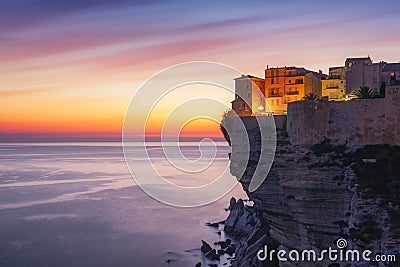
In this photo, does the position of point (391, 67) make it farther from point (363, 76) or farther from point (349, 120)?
point (349, 120)

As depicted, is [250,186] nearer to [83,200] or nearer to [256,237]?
[256,237]

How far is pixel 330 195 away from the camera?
23391 millimetres

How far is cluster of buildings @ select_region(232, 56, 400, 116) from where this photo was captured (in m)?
36.0

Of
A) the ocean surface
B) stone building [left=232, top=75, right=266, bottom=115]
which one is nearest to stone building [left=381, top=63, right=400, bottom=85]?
stone building [left=232, top=75, right=266, bottom=115]

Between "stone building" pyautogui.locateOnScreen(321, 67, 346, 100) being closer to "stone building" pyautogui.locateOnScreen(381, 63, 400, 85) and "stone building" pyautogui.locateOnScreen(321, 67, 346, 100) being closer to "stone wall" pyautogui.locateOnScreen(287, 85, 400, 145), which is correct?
"stone building" pyautogui.locateOnScreen(381, 63, 400, 85)

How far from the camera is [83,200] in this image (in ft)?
255

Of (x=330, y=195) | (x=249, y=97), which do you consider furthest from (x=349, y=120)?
(x=249, y=97)

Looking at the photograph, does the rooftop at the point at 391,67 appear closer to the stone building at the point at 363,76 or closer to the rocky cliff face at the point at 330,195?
the stone building at the point at 363,76

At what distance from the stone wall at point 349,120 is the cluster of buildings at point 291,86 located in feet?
39.4

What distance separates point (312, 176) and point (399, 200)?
15.0ft

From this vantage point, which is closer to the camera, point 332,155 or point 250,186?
point 332,155

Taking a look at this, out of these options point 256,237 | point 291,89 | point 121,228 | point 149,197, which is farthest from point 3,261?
point 149,197

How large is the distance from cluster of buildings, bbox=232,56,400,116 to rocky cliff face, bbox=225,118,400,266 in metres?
11.6

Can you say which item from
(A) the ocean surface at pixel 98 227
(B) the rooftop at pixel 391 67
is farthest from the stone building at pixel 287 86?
(A) the ocean surface at pixel 98 227
